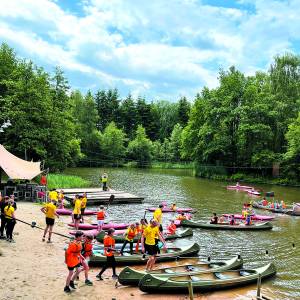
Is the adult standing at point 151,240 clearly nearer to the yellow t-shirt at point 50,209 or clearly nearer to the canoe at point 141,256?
the canoe at point 141,256

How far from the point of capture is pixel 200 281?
1330cm

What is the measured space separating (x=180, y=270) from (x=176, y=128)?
8931cm

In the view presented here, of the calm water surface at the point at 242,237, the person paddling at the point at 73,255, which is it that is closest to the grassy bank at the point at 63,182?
the calm water surface at the point at 242,237

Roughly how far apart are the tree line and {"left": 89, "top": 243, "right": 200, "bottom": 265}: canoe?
928 inches

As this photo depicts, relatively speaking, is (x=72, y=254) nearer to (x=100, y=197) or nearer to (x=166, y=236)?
(x=166, y=236)

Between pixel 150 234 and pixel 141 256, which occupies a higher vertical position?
pixel 150 234

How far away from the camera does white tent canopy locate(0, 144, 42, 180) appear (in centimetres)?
2638

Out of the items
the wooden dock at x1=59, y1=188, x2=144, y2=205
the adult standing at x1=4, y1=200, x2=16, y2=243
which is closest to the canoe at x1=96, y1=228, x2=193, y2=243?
the adult standing at x1=4, y1=200, x2=16, y2=243

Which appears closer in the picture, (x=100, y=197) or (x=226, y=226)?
(x=226, y=226)

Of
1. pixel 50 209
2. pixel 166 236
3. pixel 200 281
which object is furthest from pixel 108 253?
pixel 166 236

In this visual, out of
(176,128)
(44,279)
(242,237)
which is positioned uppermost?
(176,128)

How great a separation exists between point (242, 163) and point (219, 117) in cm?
851

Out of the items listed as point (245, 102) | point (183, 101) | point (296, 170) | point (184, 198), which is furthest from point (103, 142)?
point (184, 198)

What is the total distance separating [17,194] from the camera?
28500 millimetres
